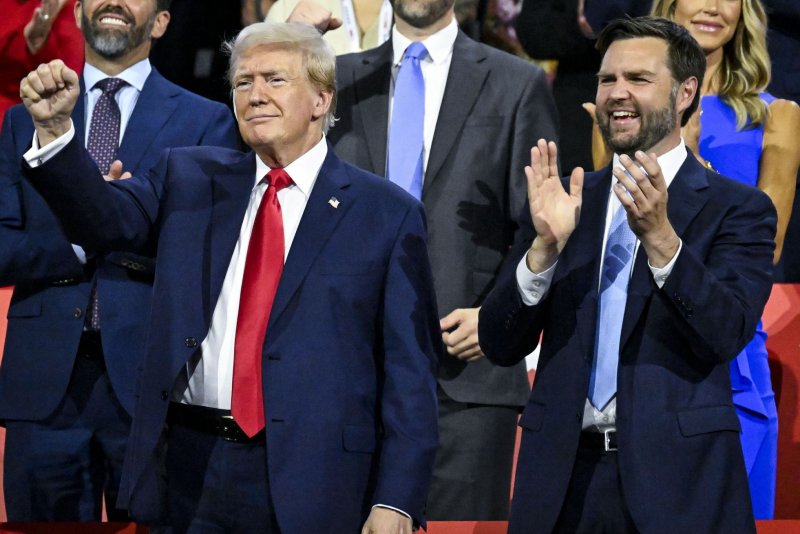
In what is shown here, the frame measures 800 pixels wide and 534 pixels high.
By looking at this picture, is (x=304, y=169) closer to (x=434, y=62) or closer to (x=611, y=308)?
(x=611, y=308)

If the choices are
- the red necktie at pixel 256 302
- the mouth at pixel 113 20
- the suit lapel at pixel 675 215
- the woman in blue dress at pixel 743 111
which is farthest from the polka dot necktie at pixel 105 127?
the woman in blue dress at pixel 743 111

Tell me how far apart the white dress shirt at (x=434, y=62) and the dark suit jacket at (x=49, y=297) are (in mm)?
699

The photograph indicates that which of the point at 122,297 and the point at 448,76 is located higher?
the point at 448,76

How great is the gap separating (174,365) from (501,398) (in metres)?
1.08

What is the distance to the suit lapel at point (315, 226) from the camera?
2.63 meters

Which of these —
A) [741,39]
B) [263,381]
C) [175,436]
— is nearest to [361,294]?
[263,381]

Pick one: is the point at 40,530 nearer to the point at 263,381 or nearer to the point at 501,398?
the point at 263,381

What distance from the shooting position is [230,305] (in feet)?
8.74

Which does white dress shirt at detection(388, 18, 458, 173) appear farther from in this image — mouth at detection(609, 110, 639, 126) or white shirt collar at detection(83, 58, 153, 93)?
mouth at detection(609, 110, 639, 126)

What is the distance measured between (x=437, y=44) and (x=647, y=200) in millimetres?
1261

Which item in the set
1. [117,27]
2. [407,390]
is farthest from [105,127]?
[407,390]

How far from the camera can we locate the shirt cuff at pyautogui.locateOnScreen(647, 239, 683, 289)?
8.33 ft

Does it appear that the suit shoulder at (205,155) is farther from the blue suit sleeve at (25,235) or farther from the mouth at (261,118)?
the blue suit sleeve at (25,235)

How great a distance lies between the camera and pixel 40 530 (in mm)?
2943
